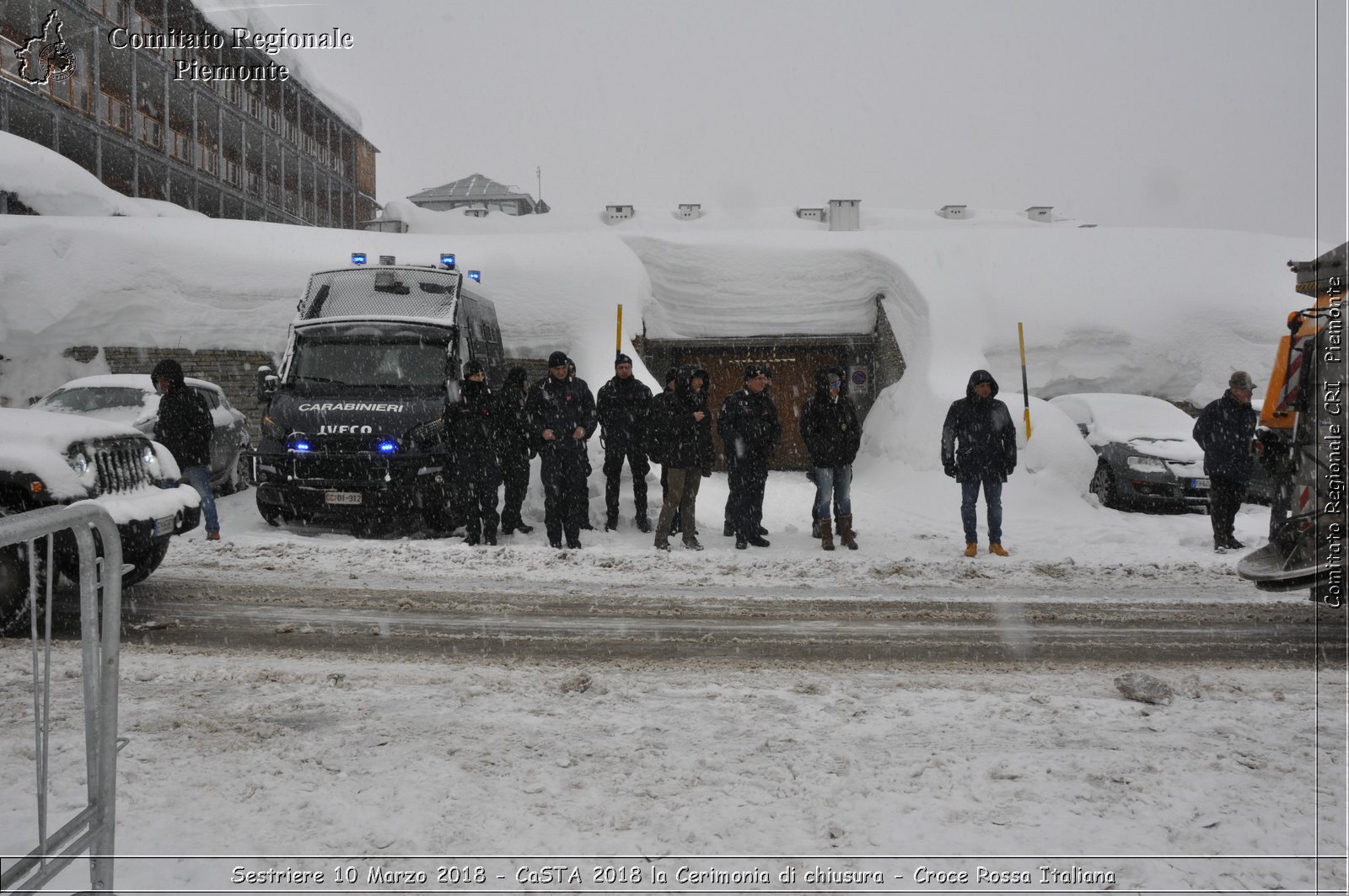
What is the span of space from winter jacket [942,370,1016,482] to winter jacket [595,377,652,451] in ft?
9.75

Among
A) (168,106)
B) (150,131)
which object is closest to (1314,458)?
(150,131)

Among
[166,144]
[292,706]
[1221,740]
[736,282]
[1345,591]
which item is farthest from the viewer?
[166,144]

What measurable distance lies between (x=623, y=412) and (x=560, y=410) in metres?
0.82

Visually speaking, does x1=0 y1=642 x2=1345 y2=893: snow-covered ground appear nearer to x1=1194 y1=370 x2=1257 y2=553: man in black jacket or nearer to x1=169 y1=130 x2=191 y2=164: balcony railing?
x1=1194 y1=370 x2=1257 y2=553: man in black jacket

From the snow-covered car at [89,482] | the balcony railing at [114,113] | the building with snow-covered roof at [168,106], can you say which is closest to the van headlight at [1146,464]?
the snow-covered car at [89,482]

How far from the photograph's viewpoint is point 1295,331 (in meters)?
5.23

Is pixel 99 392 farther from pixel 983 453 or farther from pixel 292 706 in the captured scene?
pixel 983 453

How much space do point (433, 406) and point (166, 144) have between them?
2489 centimetres

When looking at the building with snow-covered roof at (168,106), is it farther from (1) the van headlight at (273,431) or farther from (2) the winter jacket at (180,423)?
(1) the van headlight at (273,431)

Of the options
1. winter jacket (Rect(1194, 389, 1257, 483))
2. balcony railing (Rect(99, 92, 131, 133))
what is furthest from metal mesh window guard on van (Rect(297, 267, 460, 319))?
balcony railing (Rect(99, 92, 131, 133))

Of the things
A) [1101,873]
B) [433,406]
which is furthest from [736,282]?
[1101,873]

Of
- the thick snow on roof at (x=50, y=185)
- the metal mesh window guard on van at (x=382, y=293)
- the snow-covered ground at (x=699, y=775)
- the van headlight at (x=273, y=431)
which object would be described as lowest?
A: the snow-covered ground at (x=699, y=775)

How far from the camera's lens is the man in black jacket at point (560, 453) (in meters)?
8.20

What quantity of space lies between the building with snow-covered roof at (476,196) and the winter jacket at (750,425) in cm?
3846
